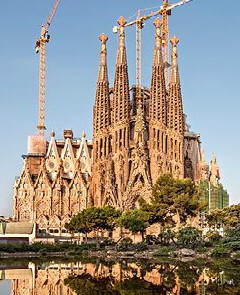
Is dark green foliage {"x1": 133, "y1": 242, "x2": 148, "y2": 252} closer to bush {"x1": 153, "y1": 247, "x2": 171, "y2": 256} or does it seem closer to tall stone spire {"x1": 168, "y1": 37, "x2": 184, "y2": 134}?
bush {"x1": 153, "y1": 247, "x2": 171, "y2": 256}

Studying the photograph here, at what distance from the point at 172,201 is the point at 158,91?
19.9m

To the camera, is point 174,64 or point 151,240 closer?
point 151,240

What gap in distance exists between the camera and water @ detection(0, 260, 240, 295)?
23.0 m

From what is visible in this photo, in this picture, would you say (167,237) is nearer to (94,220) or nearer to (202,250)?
(202,250)

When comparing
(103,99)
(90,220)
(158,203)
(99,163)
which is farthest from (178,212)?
(103,99)

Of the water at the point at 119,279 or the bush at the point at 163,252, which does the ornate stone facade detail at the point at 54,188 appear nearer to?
the bush at the point at 163,252

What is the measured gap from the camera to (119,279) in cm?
2697

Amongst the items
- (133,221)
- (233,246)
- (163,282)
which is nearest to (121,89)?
(133,221)

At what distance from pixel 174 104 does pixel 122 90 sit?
7374 millimetres

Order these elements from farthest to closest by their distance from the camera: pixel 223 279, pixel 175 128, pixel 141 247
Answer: pixel 175 128, pixel 141 247, pixel 223 279

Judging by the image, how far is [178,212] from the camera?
195 ft

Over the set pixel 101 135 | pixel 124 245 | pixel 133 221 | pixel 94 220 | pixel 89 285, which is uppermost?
pixel 101 135

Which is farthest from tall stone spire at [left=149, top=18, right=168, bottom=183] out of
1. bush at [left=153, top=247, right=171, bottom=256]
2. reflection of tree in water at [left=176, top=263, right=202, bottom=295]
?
reflection of tree in water at [left=176, top=263, right=202, bottom=295]

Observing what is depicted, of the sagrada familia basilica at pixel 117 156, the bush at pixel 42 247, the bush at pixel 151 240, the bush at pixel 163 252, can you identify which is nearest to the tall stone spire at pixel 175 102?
the sagrada familia basilica at pixel 117 156
